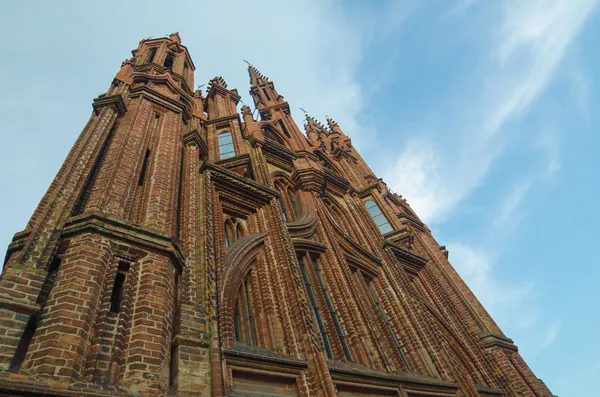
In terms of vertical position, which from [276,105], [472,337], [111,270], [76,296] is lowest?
[76,296]

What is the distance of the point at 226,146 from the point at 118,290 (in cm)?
987

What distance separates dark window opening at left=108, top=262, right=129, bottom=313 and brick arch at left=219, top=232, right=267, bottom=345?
1.97m

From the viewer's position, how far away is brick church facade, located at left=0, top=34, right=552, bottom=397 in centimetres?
483

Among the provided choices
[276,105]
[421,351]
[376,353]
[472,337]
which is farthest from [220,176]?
[276,105]

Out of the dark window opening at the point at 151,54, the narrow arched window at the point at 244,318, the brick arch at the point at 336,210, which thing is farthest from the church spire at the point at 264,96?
the narrow arched window at the point at 244,318

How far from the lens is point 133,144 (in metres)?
9.16

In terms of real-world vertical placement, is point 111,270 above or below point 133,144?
below

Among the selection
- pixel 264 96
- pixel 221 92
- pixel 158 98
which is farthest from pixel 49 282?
pixel 264 96

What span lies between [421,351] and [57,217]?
924 cm

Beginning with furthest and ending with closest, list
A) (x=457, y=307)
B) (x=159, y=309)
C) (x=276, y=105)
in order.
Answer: (x=276, y=105) < (x=457, y=307) < (x=159, y=309)

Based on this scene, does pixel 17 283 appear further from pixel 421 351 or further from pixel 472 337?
pixel 472 337

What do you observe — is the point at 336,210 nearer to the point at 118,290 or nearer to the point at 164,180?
the point at 164,180

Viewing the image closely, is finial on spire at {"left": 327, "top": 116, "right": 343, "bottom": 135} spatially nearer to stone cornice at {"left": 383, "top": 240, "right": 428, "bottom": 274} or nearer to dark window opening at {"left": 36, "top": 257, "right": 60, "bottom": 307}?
stone cornice at {"left": 383, "top": 240, "right": 428, "bottom": 274}

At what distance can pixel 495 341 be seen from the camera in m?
13.9
